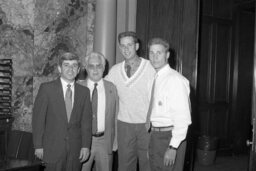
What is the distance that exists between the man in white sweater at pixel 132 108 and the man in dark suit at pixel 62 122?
1.49 feet

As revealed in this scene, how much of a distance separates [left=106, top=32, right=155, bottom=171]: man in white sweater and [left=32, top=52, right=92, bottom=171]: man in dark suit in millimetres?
455

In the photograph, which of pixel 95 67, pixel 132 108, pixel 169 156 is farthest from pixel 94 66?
pixel 169 156

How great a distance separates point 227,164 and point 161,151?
3.00 m

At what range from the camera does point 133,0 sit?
4234 mm

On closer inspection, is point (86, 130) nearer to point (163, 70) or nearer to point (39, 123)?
point (39, 123)

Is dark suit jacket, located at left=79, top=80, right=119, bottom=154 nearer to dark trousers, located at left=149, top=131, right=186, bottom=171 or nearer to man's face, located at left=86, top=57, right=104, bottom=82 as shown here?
man's face, located at left=86, top=57, right=104, bottom=82

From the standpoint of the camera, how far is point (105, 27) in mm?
3922

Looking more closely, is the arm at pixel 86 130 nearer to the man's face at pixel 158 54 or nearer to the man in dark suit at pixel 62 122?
the man in dark suit at pixel 62 122

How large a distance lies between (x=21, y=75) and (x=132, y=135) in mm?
1436

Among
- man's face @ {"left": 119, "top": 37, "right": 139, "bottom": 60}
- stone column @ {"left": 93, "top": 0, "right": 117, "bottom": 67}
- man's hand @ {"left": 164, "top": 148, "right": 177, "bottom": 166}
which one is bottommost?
man's hand @ {"left": 164, "top": 148, "right": 177, "bottom": 166}

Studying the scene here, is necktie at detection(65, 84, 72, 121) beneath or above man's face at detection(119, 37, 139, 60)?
beneath

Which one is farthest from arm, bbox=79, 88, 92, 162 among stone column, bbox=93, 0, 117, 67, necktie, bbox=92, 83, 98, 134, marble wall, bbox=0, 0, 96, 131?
stone column, bbox=93, 0, 117, 67

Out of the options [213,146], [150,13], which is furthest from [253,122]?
[213,146]

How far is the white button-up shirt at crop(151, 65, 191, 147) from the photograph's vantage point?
7.47 ft
